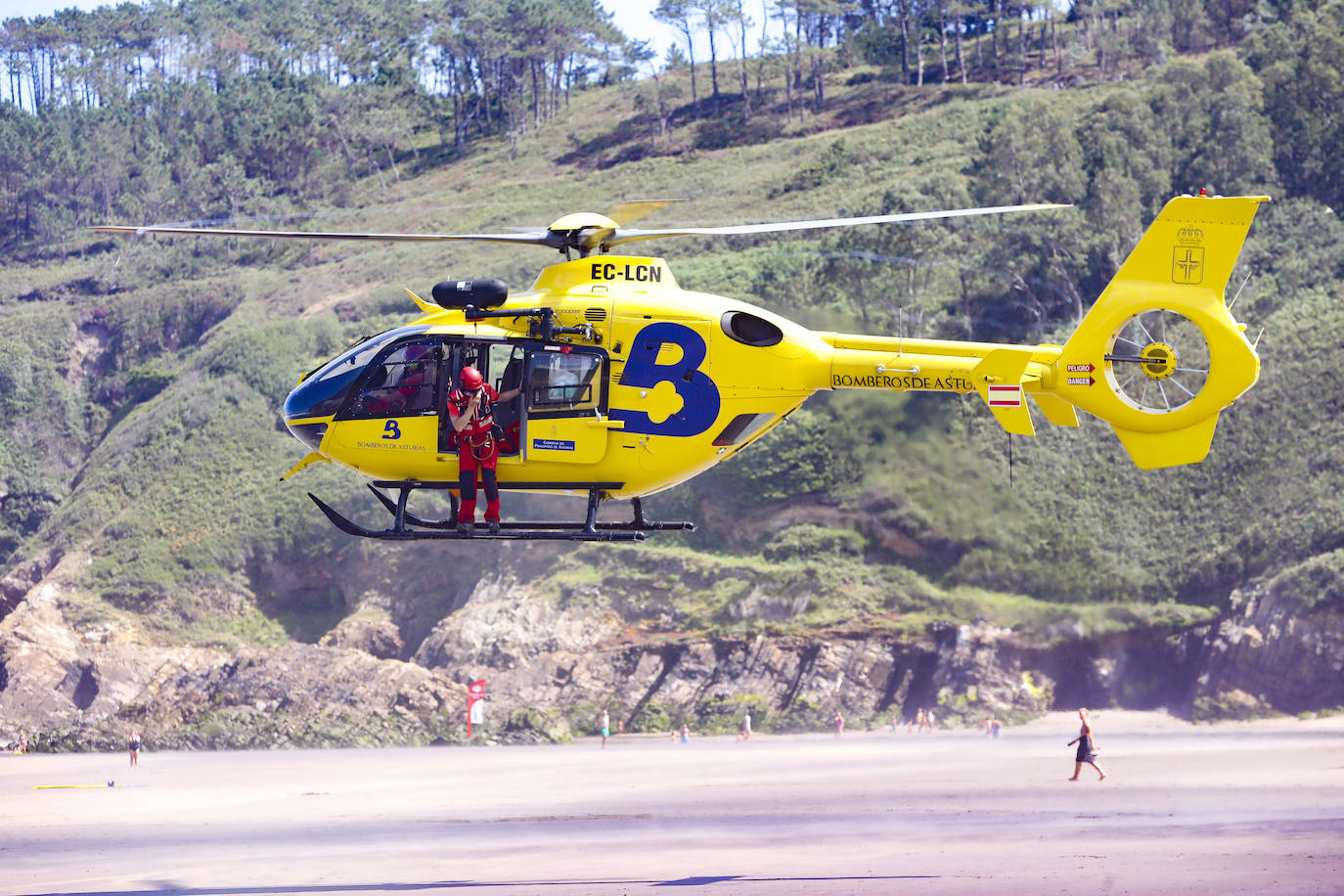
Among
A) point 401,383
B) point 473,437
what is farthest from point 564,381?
point 401,383

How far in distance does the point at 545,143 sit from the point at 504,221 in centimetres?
2328

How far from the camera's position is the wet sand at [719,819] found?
764 inches

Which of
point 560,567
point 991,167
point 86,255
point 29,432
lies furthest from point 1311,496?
point 86,255

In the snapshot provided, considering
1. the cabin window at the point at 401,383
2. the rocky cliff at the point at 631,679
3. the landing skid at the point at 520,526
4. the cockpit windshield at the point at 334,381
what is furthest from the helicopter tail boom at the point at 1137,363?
the rocky cliff at the point at 631,679

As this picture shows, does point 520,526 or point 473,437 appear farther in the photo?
point 520,526

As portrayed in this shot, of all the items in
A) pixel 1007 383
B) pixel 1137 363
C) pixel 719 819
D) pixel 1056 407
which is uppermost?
pixel 1137 363

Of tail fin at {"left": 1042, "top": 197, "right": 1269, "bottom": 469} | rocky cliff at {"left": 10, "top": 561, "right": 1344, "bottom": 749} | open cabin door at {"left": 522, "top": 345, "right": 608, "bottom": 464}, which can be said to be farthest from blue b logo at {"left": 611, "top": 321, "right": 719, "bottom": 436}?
rocky cliff at {"left": 10, "top": 561, "right": 1344, "bottom": 749}

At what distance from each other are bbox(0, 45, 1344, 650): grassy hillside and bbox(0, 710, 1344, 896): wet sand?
732cm

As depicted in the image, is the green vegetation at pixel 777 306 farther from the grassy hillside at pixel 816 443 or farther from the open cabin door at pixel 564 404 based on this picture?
the open cabin door at pixel 564 404

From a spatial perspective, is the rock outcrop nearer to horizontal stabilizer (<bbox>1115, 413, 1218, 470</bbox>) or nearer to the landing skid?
the landing skid

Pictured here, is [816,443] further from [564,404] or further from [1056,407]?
[564,404]

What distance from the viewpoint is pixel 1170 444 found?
15.6 metres

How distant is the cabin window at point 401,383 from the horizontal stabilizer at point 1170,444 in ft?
26.1

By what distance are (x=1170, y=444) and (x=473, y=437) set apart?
7.99 meters
